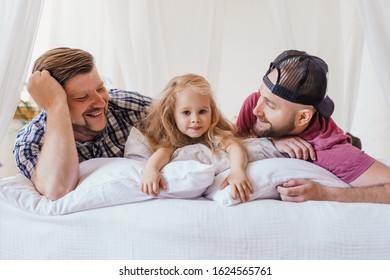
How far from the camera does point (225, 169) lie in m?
1.56

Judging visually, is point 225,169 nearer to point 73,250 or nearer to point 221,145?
point 221,145

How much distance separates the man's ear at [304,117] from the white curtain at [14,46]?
0.94 m

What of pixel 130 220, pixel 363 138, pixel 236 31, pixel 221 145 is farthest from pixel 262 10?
pixel 130 220

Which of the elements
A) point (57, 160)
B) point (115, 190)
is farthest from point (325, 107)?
point (57, 160)

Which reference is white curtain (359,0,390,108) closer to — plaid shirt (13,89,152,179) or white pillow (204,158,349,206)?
white pillow (204,158,349,206)

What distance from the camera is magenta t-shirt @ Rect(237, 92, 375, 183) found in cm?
150

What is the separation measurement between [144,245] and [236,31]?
2.30 m

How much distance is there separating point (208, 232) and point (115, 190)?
0.32 m

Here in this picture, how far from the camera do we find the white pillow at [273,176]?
142 centimetres

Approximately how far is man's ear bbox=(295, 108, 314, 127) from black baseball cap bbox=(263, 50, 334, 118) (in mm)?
27

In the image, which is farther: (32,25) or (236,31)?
(236,31)

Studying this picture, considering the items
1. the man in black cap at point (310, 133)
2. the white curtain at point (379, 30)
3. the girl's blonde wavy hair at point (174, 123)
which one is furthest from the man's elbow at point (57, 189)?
the white curtain at point (379, 30)

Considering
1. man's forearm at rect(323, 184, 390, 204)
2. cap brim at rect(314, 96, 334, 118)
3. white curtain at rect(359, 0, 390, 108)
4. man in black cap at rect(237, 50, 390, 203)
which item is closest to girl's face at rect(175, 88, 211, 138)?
man in black cap at rect(237, 50, 390, 203)
